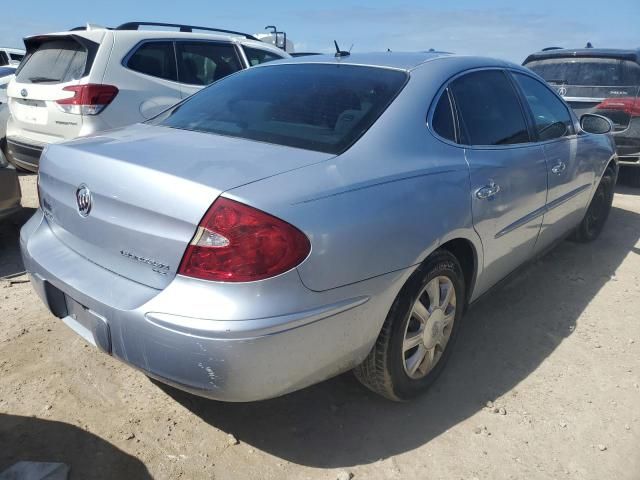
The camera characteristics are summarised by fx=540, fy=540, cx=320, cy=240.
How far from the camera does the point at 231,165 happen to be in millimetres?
1887

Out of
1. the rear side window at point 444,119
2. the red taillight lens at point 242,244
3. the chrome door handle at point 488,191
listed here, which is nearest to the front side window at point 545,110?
the chrome door handle at point 488,191

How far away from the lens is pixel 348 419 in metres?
2.42

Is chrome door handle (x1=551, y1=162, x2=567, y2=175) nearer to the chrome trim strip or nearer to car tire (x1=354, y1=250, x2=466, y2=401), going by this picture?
the chrome trim strip

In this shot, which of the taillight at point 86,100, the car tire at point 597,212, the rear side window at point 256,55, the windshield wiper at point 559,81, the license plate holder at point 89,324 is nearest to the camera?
the license plate holder at point 89,324

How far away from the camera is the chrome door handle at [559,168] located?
132 inches

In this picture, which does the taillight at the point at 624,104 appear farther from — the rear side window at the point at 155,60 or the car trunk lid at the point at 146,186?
the car trunk lid at the point at 146,186

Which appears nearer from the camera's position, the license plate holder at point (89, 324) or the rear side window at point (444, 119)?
the license plate holder at point (89, 324)

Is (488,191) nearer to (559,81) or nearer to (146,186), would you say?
(146,186)

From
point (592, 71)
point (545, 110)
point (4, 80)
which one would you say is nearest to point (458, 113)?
point (545, 110)

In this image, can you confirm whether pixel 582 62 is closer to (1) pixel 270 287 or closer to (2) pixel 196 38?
(2) pixel 196 38

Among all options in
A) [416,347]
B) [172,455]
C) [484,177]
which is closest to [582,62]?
[484,177]

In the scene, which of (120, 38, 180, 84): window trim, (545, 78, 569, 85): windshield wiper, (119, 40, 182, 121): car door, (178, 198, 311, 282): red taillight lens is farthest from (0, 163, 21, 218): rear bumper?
(545, 78, 569, 85): windshield wiper

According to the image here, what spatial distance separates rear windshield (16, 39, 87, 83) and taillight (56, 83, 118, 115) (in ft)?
0.61

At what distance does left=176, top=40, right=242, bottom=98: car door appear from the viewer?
576cm
